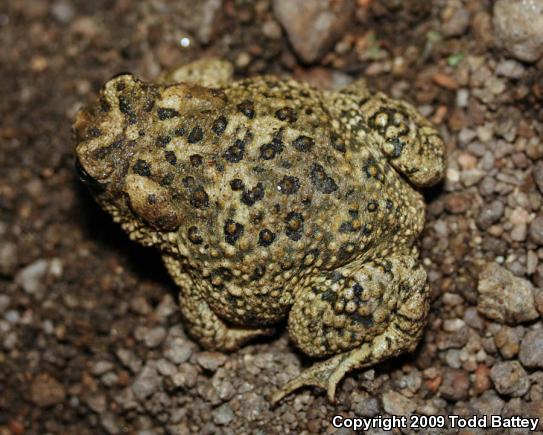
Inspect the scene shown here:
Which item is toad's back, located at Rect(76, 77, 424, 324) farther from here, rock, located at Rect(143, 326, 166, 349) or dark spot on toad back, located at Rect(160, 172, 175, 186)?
rock, located at Rect(143, 326, 166, 349)

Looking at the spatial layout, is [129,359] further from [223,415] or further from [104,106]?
[104,106]

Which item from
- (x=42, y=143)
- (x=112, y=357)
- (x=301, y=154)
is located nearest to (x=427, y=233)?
(x=301, y=154)

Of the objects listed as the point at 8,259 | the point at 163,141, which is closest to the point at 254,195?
the point at 163,141

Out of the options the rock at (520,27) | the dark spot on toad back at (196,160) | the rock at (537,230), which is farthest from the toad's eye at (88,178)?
the rock at (520,27)

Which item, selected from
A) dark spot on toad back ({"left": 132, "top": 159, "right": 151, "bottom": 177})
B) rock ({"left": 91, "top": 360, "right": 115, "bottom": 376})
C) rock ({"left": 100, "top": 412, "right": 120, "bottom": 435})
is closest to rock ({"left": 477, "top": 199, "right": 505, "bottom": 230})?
dark spot on toad back ({"left": 132, "top": 159, "right": 151, "bottom": 177})

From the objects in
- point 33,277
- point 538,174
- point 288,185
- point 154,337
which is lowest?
point 154,337

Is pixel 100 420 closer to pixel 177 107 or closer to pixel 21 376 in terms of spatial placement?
pixel 21 376

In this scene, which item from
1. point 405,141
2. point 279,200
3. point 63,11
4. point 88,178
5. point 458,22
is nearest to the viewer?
point 279,200
